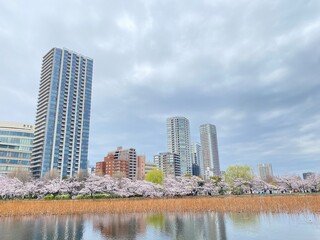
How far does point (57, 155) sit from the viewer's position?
145625mm

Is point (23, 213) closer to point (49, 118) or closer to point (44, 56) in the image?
point (49, 118)

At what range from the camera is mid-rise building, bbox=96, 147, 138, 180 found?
6909 inches

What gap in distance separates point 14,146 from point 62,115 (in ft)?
126

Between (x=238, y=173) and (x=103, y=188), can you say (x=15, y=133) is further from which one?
(x=238, y=173)

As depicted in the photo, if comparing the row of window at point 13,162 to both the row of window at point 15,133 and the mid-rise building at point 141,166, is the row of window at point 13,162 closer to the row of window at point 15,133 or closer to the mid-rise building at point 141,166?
the row of window at point 15,133

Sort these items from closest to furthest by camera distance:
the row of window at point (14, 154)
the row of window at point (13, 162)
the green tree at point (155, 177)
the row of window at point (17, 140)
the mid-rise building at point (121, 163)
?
the green tree at point (155, 177), the row of window at point (13, 162), the row of window at point (14, 154), the row of window at point (17, 140), the mid-rise building at point (121, 163)

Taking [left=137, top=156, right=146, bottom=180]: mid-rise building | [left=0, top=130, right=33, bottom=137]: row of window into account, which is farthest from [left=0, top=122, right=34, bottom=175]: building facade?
[left=137, top=156, right=146, bottom=180]: mid-rise building

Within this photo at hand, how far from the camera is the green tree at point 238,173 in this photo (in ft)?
288

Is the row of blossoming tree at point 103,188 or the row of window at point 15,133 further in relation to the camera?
the row of window at point 15,133

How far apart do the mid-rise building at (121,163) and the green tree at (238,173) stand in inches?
3824

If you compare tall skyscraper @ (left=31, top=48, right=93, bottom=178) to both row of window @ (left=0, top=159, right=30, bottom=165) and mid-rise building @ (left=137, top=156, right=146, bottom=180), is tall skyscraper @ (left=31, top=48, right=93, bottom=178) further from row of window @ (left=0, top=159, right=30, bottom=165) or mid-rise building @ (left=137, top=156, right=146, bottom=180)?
mid-rise building @ (left=137, top=156, right=146, bottom=180)

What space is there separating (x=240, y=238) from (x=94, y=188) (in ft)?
189

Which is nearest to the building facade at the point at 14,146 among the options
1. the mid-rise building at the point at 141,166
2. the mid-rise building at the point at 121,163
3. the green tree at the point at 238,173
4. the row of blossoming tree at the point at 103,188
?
the row of blossoming tree at the point at 103,188

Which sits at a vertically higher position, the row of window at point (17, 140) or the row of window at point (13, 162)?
the row of window at point (17, 140)
